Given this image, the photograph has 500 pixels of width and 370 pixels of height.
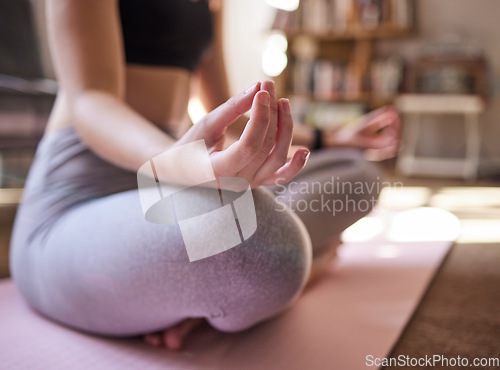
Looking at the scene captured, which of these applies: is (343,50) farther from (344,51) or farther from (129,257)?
(129,257)

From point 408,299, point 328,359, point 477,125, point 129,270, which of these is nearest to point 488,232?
point 408,299

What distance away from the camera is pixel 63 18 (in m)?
0.47

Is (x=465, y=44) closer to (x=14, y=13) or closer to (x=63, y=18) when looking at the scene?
(x=14, y=13)

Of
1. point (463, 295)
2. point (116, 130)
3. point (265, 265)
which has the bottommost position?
point (463, 295)

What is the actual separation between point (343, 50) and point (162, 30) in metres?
2.02

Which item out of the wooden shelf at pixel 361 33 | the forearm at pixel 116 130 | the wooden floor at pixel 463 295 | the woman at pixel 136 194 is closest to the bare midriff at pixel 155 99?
the woman at pixel 136 194

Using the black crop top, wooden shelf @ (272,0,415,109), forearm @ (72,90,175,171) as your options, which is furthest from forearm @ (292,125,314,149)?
wooden shelf @ (272,0,415,109)

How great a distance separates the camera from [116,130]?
42cm

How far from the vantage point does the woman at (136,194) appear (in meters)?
0.34

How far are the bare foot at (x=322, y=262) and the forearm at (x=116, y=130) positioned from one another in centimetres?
35

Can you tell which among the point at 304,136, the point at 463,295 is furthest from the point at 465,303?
the point at 304,136

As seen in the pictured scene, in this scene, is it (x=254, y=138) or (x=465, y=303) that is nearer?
(x=254, y=138)

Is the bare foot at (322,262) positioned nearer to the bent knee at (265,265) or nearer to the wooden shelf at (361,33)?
the bent knee at (265,265)

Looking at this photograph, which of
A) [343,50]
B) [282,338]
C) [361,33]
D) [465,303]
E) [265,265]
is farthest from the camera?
[343,50]
